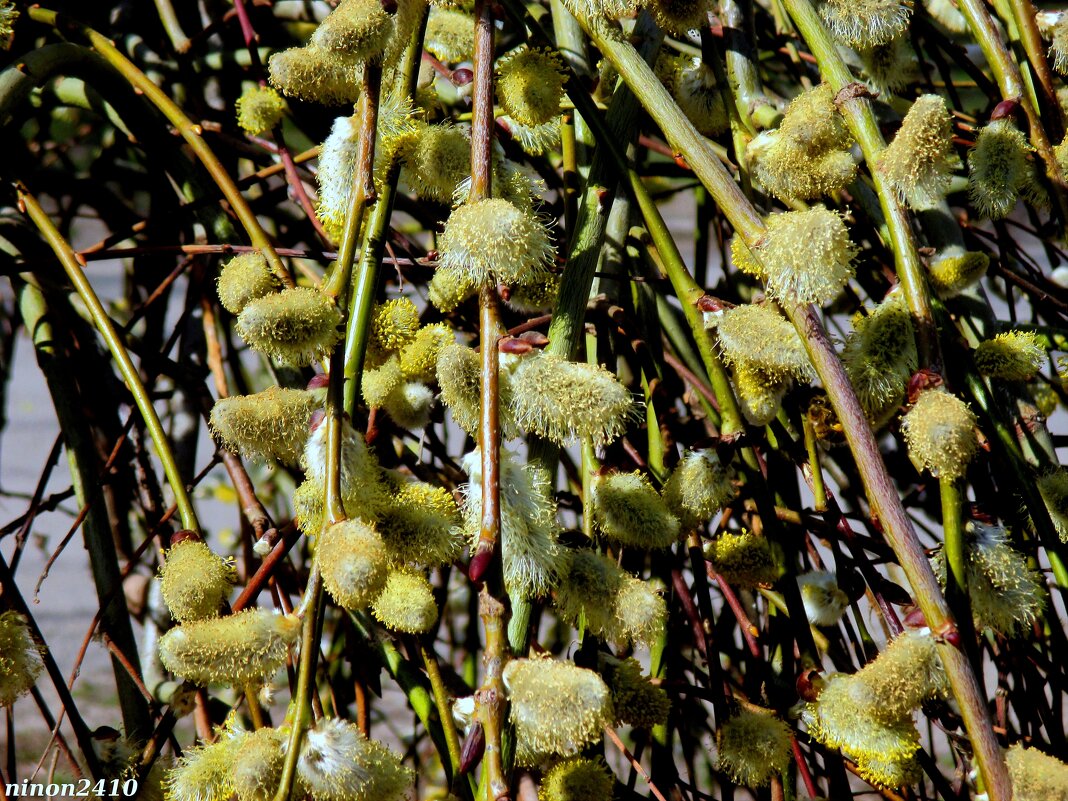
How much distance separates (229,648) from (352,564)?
10cm


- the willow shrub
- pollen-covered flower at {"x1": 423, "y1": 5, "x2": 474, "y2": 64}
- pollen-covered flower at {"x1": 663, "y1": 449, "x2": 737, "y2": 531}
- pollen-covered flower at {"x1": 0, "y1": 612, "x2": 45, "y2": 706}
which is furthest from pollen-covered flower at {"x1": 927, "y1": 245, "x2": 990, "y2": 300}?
pollen-covered flower at {"x1": 0, "y1": 612, "x2": 45, "y2": 706}

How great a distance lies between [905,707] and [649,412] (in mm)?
330

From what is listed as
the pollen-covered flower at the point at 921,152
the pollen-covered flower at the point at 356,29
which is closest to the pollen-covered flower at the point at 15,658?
the pollen-covered flower at the point at 356,29

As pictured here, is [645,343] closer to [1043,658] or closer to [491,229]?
[491,229]

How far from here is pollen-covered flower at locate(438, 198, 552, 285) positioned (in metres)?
0.54

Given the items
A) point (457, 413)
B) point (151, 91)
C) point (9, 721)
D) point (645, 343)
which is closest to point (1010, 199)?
point (645, 343)

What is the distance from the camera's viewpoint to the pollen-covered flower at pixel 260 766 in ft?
1.67

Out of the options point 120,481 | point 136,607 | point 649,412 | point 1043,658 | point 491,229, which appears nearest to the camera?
point 491,229

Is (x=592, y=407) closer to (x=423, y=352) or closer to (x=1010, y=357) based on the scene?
(x=423, y=352)

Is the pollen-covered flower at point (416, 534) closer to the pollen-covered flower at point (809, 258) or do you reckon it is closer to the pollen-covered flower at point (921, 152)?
the pollen-covered flower at point (809, 258)

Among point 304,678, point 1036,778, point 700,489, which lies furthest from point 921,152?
point 304,678

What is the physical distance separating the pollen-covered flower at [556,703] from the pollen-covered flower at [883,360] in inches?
10.4

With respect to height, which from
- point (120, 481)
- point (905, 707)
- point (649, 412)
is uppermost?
point (120, 481)

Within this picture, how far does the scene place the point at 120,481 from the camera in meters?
1.22
